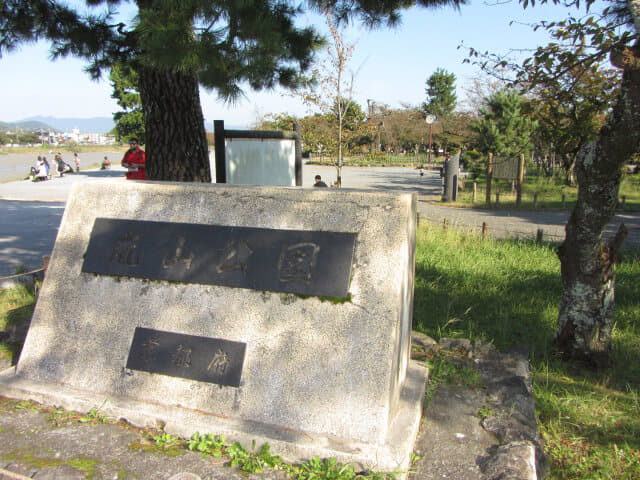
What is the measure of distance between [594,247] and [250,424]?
285 centimetres

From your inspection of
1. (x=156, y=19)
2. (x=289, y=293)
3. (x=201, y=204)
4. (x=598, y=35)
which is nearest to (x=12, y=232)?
(x=156, y=19)

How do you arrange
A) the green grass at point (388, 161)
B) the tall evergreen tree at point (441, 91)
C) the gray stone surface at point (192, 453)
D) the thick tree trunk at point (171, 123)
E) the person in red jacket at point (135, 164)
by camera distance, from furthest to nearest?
the tall evergreen tree at point (441, 91), the green grass at point (388, 161), the person in red jacket at point (135, 164), the thick tree trunk at point (171, 123), the gray stone surface at point (192, 453)

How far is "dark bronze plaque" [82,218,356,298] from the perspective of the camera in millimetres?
2582

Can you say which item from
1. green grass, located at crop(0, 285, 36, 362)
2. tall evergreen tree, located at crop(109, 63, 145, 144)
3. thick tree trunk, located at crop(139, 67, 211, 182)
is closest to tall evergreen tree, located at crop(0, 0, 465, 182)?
thick tree trunk, located at crop(139, 67, 211, 182)

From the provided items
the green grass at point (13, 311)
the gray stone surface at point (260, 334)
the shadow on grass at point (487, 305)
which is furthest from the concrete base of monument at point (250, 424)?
the shadow on grass at point (487, 305)

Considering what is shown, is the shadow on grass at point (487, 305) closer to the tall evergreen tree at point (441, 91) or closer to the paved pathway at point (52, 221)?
the paved pathway at point (52, 221)

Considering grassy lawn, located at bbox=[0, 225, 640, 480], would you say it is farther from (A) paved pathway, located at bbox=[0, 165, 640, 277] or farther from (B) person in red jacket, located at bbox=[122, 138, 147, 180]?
(B) person in red jacket, located at bbox=[122, 138, 147, 180]

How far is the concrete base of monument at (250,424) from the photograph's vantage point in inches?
89.0

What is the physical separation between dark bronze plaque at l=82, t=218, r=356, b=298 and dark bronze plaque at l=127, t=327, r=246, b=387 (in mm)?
319

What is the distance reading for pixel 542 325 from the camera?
14.7ft

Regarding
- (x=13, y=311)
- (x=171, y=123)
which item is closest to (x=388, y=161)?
(x=171, y=123)

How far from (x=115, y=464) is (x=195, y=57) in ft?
8.74

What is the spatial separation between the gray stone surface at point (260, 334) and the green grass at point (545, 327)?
3.16 feet

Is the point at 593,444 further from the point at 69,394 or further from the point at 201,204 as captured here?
the point at 69,394
